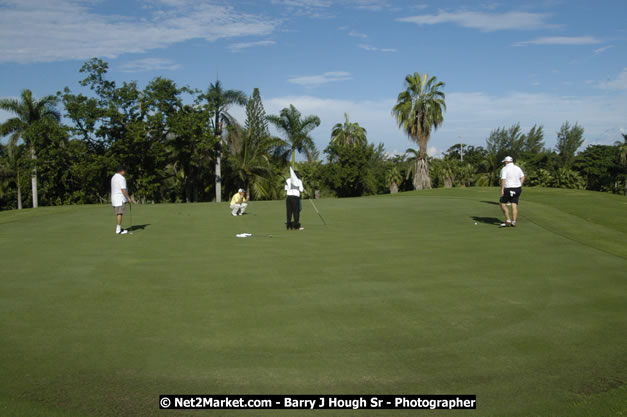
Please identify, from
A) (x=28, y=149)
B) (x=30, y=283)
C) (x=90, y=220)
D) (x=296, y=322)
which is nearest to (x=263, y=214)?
(x=90, y=220)

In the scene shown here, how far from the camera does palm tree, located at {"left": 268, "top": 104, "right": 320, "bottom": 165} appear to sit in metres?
56.8

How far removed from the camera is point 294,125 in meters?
56.8

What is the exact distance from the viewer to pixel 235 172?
173 ft

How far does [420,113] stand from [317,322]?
46.9 m

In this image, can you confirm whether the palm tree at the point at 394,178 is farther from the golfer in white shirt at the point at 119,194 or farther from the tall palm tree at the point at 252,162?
the golfer in white shirt at the point at 119,194

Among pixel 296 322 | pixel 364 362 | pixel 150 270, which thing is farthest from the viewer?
pixel 150 270

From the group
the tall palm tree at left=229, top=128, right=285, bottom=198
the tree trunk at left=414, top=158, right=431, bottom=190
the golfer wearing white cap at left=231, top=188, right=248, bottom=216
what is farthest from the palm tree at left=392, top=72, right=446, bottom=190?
the golfer wearing white cap at left=231, top=188, right=248, bottom=216

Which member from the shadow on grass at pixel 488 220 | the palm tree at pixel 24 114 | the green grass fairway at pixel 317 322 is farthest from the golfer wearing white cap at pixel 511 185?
the palm tree at pixel 24 114

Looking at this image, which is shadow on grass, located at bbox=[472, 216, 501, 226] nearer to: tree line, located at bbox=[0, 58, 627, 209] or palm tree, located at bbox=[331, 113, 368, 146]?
tree line, located at bbox=[0, 58, 627, 209]

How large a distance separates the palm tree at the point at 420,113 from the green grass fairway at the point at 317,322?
127 feet

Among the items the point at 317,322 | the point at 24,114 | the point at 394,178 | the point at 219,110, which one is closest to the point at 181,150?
the point at 219,110

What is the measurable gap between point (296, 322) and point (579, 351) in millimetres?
3235

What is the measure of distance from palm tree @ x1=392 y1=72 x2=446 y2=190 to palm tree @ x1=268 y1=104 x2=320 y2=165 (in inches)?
395

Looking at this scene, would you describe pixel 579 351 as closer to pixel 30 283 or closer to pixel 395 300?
pixel 395 300
